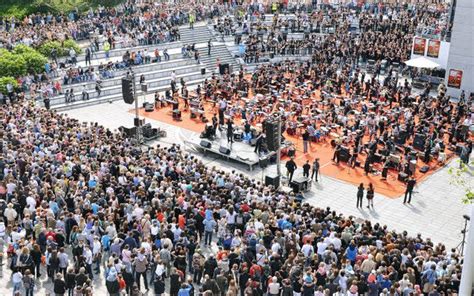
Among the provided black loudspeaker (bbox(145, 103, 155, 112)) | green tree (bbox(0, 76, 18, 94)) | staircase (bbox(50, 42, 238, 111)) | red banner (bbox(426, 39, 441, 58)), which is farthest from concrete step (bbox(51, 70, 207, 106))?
red banner (bbox(426, 39, 441, 58))

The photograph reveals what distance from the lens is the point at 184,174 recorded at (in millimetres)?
25578

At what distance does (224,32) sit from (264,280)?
117 ft

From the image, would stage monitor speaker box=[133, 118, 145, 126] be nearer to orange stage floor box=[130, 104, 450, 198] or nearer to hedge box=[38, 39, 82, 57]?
orange stage floor box=[130, 104, 450, 198]

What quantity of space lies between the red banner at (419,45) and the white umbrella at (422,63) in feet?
4.39

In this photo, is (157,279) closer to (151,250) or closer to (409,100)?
(151,250)

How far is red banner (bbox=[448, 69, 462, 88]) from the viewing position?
41.5 meters

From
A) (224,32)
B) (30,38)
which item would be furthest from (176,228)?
(224,32)

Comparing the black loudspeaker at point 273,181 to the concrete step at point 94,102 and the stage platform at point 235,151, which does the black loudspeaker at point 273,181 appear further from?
the concrete step at point 94,102

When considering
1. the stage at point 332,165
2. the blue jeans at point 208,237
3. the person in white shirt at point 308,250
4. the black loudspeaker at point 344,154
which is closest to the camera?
the person in white shirt at point 308,250

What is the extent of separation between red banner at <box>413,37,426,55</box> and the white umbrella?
4.39 feet

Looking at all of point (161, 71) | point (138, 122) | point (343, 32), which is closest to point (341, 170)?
point (138, 122)

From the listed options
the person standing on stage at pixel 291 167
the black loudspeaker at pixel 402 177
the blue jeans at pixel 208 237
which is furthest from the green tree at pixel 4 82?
the black loudspeaker at pixel 402 177

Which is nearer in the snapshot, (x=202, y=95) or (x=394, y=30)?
(x=202, y=95)

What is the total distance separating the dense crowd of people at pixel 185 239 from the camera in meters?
17.8
